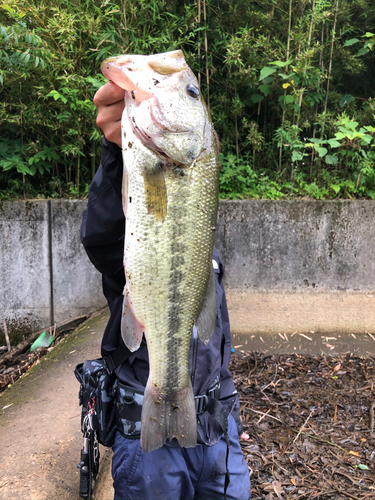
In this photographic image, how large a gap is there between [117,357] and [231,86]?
4.69 metres

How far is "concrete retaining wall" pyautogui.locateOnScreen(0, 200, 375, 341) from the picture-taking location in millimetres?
4883

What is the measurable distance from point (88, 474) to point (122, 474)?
0.51 metres

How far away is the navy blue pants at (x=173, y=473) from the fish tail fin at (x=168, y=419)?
221mm

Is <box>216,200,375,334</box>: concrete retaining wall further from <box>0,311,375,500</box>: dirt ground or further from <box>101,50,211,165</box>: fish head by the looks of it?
<box>101,50,211,165</box>: fish head

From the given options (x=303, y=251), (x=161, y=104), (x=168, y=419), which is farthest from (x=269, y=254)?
(x=161, y=104)

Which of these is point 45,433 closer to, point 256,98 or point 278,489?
point 278,489

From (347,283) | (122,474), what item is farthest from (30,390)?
(347,283)

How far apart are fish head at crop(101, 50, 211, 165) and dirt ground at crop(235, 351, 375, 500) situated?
2.35 metres

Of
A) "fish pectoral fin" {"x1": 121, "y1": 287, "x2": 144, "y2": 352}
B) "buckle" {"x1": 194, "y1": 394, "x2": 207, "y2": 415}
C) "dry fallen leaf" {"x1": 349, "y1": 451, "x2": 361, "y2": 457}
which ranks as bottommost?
"dry fallen leaf" {"x1": 349, "y1": 451, "x2": 361, "y2": 457}

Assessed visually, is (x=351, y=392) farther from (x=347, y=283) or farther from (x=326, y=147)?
(x=326, y=147)

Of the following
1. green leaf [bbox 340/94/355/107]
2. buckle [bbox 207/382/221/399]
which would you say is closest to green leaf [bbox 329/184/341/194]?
green leaf [bbox 340/94/355/107]

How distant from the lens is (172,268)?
149 centimetres

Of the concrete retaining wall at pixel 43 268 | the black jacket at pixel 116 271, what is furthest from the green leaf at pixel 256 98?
the black jacket at pixel 116 271

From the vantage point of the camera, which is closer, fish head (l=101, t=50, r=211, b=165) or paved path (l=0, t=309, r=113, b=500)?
fish head (l=101, t=50, r=211, b=165)
